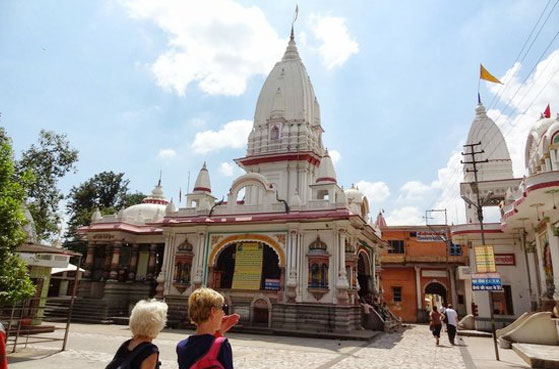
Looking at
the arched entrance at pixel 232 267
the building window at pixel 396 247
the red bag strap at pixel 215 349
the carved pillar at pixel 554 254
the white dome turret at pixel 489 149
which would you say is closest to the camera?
the red bag strap at pixel 215 349

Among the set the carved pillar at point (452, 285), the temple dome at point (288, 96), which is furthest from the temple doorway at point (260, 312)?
the carved pillar at point (452, 285)

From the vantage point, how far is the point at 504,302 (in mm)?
23391

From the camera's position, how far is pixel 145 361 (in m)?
3.14

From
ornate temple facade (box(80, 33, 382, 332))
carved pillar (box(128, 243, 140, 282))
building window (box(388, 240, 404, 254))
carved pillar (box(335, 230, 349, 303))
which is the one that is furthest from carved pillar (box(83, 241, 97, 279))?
building window (box(388, 240, 404, 254))

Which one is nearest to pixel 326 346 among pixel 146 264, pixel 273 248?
pixel 273 248

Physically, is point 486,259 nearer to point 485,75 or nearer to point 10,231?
point 485,75

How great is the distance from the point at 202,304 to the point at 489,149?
34.4 metres

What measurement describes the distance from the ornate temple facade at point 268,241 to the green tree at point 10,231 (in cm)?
1282

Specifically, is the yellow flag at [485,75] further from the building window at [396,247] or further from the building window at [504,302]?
the building window at [396,247]

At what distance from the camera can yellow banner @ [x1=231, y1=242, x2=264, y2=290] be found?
22.2 metres

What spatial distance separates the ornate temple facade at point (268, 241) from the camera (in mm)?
20922

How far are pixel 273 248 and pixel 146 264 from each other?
11.1 meters

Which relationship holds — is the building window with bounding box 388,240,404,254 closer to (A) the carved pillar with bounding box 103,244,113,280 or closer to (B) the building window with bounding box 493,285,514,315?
(B) the building window with bounding box 493,285,514,315

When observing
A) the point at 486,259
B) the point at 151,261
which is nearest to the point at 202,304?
the point at 486,259
